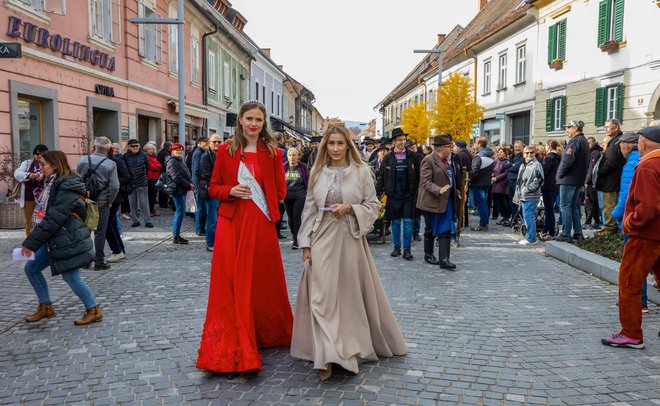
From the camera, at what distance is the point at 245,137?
176 inches

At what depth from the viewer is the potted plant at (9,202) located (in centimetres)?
1084

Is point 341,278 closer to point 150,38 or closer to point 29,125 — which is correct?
point 29,125

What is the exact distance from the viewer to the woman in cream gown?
4.18 meters

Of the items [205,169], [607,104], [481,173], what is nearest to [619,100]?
[607,104]

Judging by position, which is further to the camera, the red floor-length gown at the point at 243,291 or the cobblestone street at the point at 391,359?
the red floor-length gown at the point at 243,291

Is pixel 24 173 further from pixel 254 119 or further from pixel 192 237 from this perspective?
pixel 254 119

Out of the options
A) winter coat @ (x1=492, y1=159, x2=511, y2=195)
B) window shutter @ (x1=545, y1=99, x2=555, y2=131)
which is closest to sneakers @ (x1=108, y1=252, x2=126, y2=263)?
winter coat @ (x1=492, y1=159, x2=511, y2=195)

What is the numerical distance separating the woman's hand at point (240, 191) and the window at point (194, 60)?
2028 cm

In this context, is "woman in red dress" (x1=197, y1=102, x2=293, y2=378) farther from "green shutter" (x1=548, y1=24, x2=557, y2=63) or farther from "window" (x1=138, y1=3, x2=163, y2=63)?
"green shutter" (x1=548, y1=24, x2=557, y2=63)

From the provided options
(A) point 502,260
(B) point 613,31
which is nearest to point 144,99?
(A) point 502,260

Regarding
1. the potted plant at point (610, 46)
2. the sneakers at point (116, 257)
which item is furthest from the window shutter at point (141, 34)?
the potted plant at point (610, 46)

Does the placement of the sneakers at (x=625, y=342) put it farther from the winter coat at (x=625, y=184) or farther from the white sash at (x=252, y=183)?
the white sash at (x=252, y=183)

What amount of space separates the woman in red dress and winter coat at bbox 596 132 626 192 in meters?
6.90

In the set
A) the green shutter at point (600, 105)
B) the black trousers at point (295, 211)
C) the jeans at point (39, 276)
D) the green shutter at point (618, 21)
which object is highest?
the green shutter at point (618, 21)
